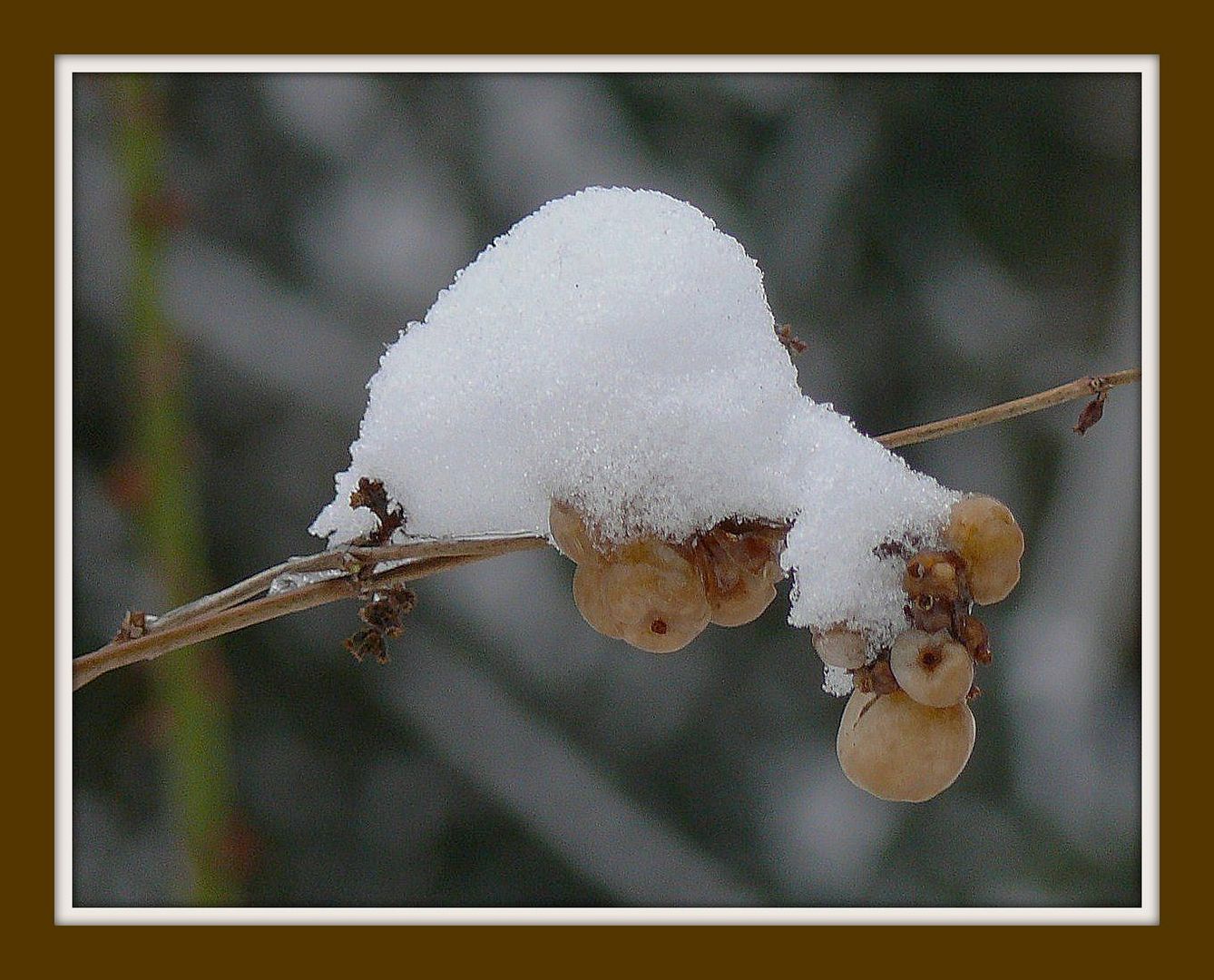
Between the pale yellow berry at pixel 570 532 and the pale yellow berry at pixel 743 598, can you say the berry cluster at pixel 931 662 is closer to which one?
the pale yellow berry at pixel 743 598

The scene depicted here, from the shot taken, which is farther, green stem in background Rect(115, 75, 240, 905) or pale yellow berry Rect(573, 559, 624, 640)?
green stem in background Rect(115, 75, 240, 905)

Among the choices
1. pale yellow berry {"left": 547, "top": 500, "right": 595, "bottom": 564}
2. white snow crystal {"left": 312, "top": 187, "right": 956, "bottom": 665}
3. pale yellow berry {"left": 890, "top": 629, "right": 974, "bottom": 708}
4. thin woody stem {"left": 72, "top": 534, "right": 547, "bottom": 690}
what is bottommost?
pale yellow berry {"left": 890, "top": 629, "right": 974, "bottom": 708}

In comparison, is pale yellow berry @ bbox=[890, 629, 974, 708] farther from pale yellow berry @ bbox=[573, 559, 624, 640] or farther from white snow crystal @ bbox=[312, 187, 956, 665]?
pale yellow berry @ bbox=[573, 559, 624, 640]

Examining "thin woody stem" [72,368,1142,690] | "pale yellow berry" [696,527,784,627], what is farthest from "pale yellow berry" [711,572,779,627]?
"thin woody stem" [72,368,1142,690]

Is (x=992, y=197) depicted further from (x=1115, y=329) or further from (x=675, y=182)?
(x=675, y=182)

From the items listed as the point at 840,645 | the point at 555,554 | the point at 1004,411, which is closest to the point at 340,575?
the point at 840,645
